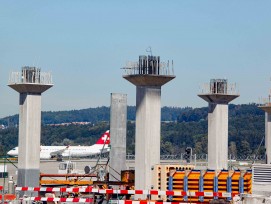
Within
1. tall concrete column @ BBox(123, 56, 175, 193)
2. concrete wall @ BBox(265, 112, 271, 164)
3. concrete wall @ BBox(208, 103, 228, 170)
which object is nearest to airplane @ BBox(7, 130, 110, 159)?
concrete wall @ BBox(265, 112, 271, 164)

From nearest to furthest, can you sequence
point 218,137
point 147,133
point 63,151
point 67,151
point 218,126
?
point 147,133 → point 218,137 → point 218,126 → point 63,151 → point 67,151

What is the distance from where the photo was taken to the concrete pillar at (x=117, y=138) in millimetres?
47125

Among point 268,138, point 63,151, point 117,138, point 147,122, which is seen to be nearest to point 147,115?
point 147,122

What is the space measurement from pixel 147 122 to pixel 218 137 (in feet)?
28.0

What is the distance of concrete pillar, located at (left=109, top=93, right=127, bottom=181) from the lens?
47.1 metres

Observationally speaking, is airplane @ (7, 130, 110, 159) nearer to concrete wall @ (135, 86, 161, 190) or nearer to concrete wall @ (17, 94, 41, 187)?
concrete wall @ (17, 94, 41, 187)

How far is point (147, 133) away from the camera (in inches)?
1574

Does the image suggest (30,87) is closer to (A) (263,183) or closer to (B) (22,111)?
(B) (22,111)

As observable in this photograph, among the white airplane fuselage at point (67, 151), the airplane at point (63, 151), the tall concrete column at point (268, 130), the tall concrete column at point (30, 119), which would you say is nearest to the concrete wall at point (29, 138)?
the tall concrete column at point (30, 119)

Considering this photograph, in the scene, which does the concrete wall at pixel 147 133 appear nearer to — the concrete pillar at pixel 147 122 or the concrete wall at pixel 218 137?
the concrete pillar at pixel 147 122

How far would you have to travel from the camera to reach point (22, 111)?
150 ft

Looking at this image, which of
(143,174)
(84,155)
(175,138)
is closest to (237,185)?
(143,174)

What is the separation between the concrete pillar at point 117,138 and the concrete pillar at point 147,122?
675 cm

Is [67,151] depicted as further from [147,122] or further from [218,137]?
[147,122]
